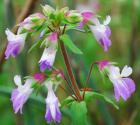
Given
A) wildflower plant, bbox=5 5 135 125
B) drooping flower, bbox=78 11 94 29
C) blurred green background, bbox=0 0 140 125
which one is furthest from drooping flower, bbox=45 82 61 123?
blurred green background, bbox=0 0 140 125

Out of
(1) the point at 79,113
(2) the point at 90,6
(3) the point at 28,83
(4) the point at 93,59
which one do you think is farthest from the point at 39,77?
(2) the point at 90,6

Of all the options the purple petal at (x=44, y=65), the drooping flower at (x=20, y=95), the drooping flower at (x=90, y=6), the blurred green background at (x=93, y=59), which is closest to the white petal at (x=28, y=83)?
the drooping flower at (x=20, y=95)

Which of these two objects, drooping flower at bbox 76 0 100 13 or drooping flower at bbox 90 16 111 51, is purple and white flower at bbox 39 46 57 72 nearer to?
drooping flower at bbox 90 16 111 51

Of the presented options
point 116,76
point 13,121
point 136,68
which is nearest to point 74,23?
point 116,76

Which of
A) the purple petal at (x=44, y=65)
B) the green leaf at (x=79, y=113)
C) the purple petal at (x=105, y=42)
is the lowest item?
the green leaf at (x=79, y=113)

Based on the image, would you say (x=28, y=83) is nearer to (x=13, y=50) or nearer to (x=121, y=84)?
(x=13, y=50)

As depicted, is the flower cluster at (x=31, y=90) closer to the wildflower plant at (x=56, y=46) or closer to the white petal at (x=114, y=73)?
the wildflower plant at (x=56, y=46)
